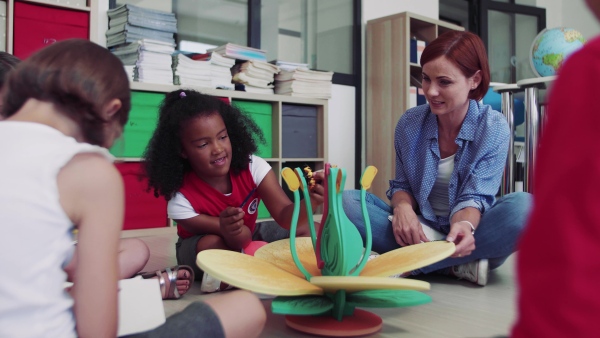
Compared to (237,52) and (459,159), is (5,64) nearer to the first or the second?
(459,159)

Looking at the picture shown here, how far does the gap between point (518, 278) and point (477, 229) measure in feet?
4.36

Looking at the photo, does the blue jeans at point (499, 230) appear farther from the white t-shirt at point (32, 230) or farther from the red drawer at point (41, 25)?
the red drawer at point (41, 25)

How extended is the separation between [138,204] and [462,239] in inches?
77.1

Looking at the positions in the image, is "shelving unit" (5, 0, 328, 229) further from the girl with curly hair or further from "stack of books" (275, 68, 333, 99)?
the girl with curly hair

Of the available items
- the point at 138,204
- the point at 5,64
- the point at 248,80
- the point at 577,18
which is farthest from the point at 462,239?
the point at 577,18

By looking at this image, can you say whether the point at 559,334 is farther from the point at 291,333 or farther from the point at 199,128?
the point at 199,128

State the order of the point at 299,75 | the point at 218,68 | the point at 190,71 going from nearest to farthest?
the point at 190,71 < the point at 218,68 < the point at 299,75

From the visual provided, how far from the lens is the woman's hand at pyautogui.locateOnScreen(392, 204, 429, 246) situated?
162cm

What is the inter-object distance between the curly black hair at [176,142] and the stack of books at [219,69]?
1.33 m

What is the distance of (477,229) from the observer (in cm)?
169

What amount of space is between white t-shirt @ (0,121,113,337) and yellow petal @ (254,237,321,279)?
0.73 meters

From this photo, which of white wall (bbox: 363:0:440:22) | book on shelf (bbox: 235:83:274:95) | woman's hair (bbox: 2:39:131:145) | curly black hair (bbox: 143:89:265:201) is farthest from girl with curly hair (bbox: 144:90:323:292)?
white wall (bbox: 363:0:440:22)

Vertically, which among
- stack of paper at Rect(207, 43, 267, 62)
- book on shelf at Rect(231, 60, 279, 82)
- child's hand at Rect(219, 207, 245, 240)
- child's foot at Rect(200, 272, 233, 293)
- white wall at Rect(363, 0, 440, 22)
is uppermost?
white wall at Rect(363, 0, 440, 22)

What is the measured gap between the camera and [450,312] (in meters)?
1.40
